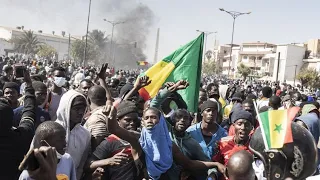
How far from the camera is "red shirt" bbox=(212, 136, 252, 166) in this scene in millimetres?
4133

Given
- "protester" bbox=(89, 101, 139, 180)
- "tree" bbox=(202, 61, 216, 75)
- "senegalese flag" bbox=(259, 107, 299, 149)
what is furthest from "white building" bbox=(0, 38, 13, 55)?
"senegalese flag" bbox=(259, 107, 299, 149)

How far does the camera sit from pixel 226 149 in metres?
4.21

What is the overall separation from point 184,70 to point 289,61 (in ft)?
224

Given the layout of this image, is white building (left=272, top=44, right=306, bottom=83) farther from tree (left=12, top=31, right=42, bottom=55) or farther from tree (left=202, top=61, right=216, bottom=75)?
tree (left=12, top=31, right=42, bottom=55)

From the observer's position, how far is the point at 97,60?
89.9 meters

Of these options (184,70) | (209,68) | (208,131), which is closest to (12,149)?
(208,131)

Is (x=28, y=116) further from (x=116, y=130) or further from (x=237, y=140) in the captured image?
(x=237, y=140)

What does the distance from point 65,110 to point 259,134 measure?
6.81ft

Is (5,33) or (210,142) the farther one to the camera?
(5,33)

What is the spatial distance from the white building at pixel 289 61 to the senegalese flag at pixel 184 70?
66.4m

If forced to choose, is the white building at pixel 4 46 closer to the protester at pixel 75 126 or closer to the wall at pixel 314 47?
the wall at pixel 314 47

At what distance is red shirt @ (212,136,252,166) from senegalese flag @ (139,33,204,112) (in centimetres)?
195

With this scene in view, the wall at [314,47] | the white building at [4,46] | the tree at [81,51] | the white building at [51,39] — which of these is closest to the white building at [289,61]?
the wall at [314,47]

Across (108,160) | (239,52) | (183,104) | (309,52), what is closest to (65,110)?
(108,160)
